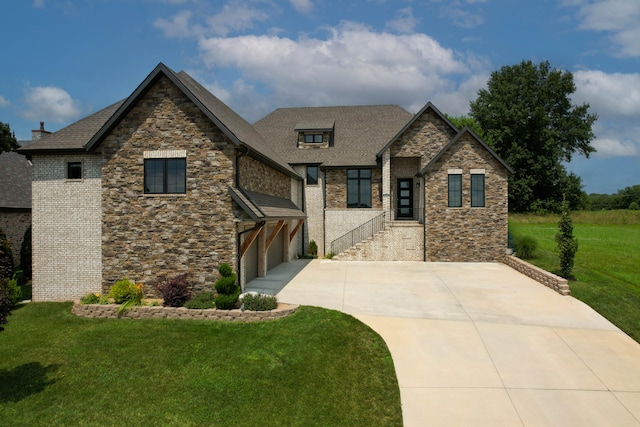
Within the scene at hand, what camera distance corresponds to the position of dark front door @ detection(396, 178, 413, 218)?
24.7 m

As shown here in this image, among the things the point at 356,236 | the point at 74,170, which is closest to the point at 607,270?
the point at 356,236

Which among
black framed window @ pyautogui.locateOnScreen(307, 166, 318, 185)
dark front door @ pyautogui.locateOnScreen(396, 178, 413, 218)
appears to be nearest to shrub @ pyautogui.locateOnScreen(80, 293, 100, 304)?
black framed window @ pyautogui.locateOnScreen(307, 166, 318, 185)

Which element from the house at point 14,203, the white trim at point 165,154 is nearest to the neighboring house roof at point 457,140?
the white trim at point 165,154

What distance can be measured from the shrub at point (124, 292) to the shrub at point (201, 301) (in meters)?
1.89

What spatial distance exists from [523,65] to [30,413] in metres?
58.6

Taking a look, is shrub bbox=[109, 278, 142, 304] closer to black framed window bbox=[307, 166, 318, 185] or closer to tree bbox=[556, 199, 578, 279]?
black framed window bbox=[307, 166, 318, 185]

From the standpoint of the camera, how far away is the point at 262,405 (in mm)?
7023

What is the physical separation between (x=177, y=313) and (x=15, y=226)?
13549 mm

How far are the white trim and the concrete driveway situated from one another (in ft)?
19.1

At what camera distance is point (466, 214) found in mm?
20750

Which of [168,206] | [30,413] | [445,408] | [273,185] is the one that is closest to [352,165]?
[273,185]

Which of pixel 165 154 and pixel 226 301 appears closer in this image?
pixel 226 301

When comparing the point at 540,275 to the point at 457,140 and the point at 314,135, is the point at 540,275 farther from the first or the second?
the point at 314,135

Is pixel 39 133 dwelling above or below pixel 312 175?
above
